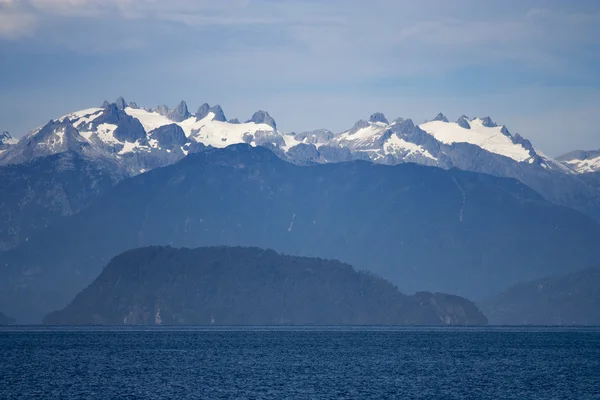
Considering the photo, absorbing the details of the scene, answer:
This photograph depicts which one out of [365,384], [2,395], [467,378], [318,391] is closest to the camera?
[2,395]

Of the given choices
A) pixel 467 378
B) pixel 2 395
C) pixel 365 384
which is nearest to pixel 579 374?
pixel 467 378

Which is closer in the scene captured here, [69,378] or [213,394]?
[213,394]

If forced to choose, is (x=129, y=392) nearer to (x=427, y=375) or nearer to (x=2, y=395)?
(x=2, y=395)

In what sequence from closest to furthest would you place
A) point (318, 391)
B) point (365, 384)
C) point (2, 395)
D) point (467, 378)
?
point (2, 395)
point (318, 391)
point (365, 384)
point (467, 378)

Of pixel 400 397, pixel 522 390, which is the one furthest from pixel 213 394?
pixel 522 390

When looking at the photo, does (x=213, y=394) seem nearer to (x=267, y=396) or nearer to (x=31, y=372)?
(x=267, y=396)

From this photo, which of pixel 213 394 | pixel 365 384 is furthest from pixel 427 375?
pixel 213 394

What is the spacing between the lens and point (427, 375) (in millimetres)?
196500

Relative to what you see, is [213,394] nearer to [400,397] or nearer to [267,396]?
[267,396]

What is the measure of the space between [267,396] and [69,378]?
42712mm

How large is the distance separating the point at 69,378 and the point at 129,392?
26.5 meters

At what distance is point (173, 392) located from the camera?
163m

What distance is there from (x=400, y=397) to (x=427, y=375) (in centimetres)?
3869

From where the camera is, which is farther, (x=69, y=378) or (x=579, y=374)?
(x=579, y=374)
